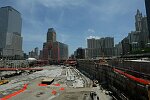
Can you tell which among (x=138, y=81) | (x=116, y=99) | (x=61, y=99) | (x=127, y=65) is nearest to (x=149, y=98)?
(x=138, y=81)

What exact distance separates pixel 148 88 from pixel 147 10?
611 feet

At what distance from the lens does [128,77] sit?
37.7 meters

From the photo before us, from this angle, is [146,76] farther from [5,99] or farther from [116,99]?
[5,99]

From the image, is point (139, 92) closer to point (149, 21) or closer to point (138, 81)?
point (138, 81)

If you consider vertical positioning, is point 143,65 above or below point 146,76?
above

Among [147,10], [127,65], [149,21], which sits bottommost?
[127,65]

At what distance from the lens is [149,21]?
7382 inches

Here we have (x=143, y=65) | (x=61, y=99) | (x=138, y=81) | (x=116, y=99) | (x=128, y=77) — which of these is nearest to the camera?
(x=138, y=81)

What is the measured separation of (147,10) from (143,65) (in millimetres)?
179505

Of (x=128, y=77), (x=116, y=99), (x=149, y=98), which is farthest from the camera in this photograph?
(x=116, y=99)

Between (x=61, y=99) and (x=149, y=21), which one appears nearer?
(x=61, y=99)

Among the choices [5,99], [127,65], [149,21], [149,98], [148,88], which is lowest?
[5,99]

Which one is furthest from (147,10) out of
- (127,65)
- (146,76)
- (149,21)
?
(146,76)

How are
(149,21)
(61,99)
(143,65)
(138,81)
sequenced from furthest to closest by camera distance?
(149,21) < (61,99) < (143,65) < (138,81)
